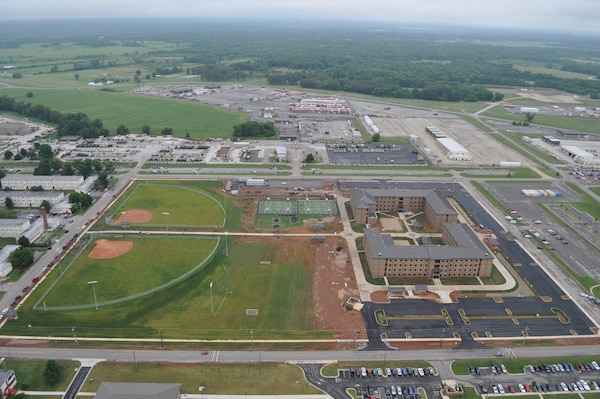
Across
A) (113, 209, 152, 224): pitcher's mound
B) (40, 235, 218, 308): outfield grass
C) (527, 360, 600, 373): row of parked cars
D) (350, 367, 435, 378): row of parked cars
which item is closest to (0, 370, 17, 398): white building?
(40, 235, 218, 308): outfield grass

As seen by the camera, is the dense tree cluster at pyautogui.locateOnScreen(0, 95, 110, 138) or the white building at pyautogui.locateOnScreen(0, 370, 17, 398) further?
the dense tree cluster at pyautogui.locateOnScreen(0, 95, 110, 138)

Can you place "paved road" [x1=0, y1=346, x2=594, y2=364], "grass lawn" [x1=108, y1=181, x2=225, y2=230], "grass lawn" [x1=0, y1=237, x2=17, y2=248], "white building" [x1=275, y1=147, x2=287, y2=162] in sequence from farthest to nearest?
"white building" [x1=275, y1=147, x2=287, y2=162] < "grass lawn" [x1=108, y1=181, x2=225, y2=230] < "grass lawn" [x1=0, y1=237, x2=17, y2=248] < "paved road" [x1=0, y1=346, x2=594, y2=364]

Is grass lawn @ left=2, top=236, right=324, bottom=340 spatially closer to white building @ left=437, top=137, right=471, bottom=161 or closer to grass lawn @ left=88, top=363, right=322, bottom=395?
grass lawn @ left=88, top=363, right=322, bottom=395

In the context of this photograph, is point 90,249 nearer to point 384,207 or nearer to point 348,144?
point 384,207

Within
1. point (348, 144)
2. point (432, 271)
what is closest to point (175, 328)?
point (432, 271)

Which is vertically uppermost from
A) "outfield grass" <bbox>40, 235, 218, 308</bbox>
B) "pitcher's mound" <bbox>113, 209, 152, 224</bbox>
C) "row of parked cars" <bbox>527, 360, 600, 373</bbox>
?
"pitcher's mound" <bbox>113, 209, 152, 224</bbox>

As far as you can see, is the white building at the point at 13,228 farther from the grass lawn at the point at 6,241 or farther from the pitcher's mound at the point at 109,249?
the pitcher's mound at the point at 109,249

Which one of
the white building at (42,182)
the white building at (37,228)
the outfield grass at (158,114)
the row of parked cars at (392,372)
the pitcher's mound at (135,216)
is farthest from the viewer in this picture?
the outfield grass at (158,114)

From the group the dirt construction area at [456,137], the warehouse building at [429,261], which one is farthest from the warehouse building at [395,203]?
the dirt construction area at [456,137]
